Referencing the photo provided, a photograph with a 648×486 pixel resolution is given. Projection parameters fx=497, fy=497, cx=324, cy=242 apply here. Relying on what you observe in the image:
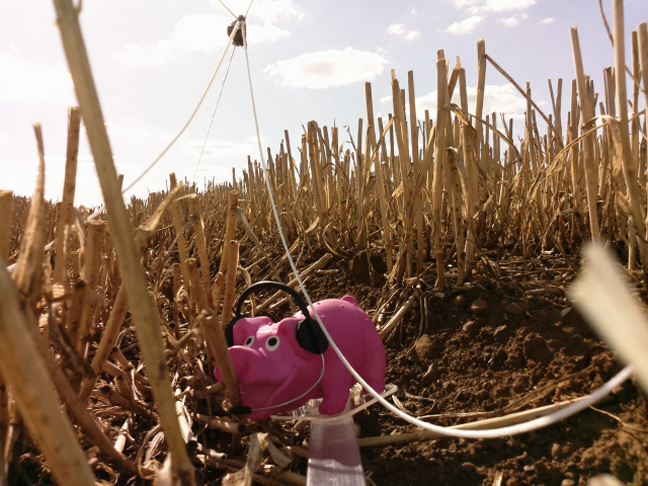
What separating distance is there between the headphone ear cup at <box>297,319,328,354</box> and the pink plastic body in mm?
15

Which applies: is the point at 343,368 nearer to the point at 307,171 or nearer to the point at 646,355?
the point at 646,355

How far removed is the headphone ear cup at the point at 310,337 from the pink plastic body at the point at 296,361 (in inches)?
0.6

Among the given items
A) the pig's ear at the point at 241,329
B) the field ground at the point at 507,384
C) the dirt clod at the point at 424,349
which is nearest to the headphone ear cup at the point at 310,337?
the pig's ear at the point at 241,329

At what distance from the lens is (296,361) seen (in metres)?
1.21

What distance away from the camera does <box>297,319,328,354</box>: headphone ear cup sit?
122 centimetres

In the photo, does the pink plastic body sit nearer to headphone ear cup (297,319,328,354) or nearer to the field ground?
headphone ear cup (297,319,328,354)

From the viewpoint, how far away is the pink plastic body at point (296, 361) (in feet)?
3.83

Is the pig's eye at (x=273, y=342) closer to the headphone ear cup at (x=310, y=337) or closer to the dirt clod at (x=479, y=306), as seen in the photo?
the headphone ear cup at (x=310, y=337)

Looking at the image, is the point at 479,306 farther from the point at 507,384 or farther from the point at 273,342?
the point at 273,342

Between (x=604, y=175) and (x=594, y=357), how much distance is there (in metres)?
0.87

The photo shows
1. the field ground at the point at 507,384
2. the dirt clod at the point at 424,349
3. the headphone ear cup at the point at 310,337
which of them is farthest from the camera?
the dirt clod at the point at 424,349

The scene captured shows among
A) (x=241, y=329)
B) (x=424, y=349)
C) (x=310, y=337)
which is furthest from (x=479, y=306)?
(x=241, y=329)

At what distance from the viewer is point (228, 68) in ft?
4.22

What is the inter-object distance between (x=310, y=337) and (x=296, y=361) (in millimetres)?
67
